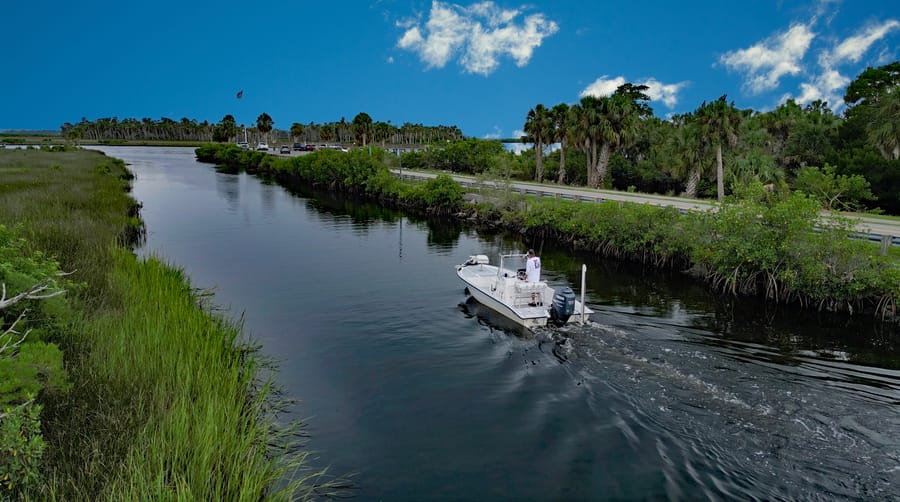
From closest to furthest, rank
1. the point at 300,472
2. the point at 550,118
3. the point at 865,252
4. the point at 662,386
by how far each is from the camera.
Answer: the point at 300,472, the point at 662,386, the point at 865,252, the point at 550,118

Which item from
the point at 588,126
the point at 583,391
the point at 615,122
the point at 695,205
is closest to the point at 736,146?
the point at 615,122

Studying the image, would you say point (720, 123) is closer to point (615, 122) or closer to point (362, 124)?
point (615, 122)

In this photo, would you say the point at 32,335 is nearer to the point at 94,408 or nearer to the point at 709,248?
the point at 94,408

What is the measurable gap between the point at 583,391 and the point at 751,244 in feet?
46.7

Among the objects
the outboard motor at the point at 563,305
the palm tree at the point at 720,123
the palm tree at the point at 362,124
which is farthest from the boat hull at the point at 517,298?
the palm tree at the point at 362,124

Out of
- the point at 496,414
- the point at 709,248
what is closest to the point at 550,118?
the point at 709,248

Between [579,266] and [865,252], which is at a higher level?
[865,252]

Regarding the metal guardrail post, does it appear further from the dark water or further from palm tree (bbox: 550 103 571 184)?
palm tree (bbox: 550 103 571 184)

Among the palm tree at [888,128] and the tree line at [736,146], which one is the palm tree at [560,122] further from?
the palm tree at [888,128]

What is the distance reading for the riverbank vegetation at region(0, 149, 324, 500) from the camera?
7398mm

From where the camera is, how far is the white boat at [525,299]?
20.0m

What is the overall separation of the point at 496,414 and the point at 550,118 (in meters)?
60.9

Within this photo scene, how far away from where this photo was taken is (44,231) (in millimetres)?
19438

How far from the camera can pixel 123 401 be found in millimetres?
10039
